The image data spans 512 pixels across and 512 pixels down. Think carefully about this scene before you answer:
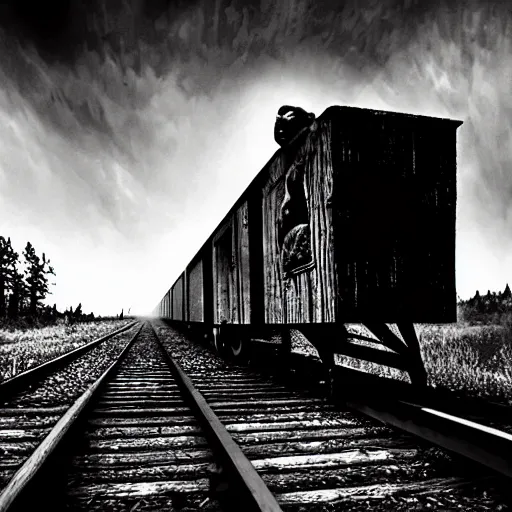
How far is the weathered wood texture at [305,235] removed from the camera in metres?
4.12

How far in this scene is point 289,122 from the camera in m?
5.11

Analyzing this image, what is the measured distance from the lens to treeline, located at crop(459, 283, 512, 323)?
15.3 metres

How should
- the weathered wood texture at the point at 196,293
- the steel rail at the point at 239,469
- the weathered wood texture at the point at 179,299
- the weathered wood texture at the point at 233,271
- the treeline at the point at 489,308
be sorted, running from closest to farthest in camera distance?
the steel rail at the point at 239,469
the weathered wood texture at the point at 233,271
the weathered wood texture at the point at 196,293
the treeline at the point at 489,308
the weathered wood texture at the point at 179,299

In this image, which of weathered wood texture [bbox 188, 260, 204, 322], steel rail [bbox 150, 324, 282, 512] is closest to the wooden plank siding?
steel rail [bbox 150, 324, 282, 512]

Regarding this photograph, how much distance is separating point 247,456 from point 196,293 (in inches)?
384

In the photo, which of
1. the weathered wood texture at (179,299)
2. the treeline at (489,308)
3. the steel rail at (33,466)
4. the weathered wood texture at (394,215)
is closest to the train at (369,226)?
the weathered wood texture at (394,215)

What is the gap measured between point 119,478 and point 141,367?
5.91m

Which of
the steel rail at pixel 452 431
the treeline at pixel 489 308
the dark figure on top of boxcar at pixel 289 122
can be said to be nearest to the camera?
the steel rail at pixel 452 431

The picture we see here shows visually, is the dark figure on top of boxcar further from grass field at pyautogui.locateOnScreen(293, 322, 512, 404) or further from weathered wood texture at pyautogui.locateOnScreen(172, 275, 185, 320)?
weathered wood texture at pyautogui.locateOnScreen(172, 275, 185, 320)

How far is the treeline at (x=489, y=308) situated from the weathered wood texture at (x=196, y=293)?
31.8ft

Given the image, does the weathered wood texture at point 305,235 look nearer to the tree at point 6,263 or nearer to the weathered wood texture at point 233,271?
the weathered wood texture at point 233,271

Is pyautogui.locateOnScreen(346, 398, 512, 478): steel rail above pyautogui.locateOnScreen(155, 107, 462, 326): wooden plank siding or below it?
below

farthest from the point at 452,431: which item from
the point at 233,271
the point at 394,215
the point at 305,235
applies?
the point at 233,271

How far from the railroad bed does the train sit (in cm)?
96
